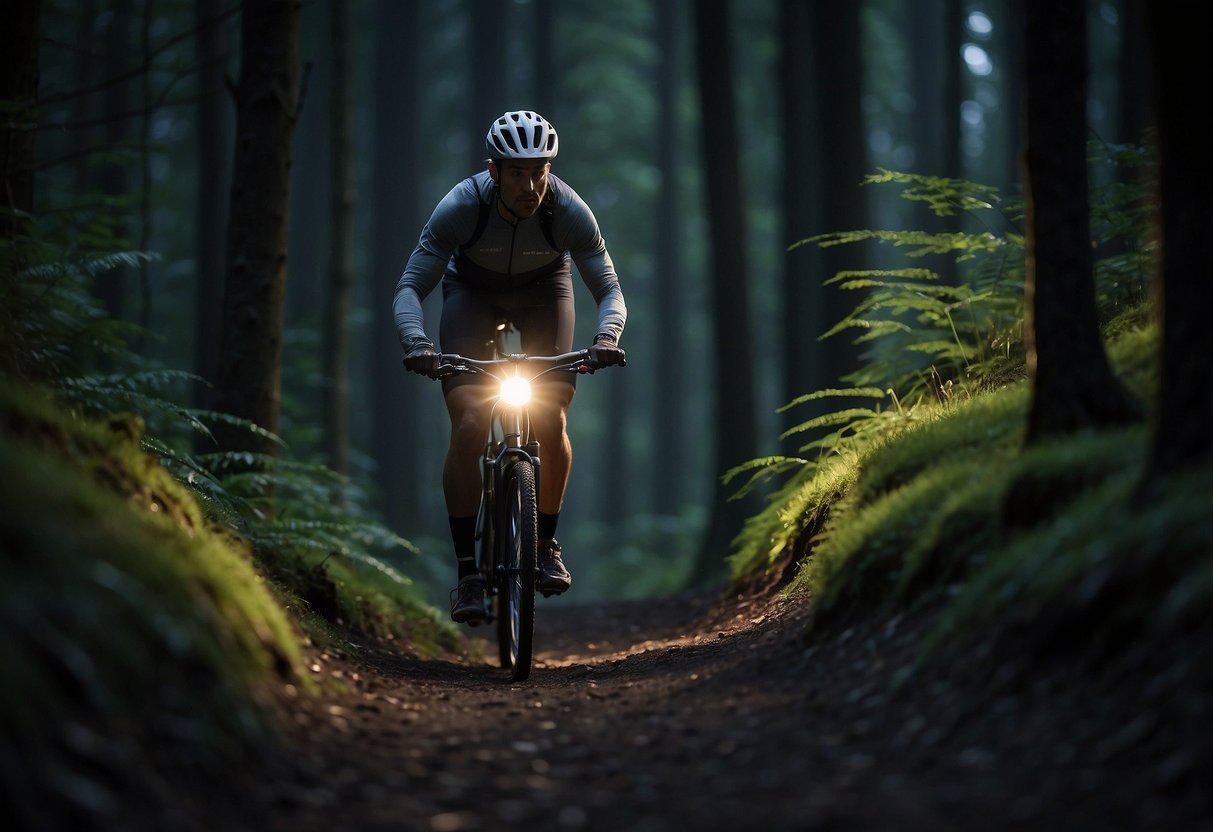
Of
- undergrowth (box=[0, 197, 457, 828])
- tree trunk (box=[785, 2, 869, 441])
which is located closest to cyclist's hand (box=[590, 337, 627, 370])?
undergrowth (box=[0, 197, 457, 828])

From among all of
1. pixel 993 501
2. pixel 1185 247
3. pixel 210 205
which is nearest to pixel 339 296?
pixel 210 205

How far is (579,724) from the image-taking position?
4719 mm

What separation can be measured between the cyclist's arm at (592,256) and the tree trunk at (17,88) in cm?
327

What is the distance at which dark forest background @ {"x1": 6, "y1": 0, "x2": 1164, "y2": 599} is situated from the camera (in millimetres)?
14156

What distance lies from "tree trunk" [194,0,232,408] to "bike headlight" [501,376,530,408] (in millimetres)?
11329

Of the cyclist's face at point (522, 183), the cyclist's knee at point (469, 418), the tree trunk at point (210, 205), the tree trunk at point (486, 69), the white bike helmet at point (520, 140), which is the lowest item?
the cyclist's knee at point (469, 418)

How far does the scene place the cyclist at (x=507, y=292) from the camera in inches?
258

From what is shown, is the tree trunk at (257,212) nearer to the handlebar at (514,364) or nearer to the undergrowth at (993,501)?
the handlebar at (514,364)

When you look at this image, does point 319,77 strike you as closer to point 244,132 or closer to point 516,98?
point 516,98

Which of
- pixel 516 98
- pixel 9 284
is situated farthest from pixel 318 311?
pixel 9 284

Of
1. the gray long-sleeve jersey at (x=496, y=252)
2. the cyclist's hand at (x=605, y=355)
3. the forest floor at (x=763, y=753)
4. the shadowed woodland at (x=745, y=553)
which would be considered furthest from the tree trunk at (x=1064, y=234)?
the gray long-sleeve jersey at (x=496, y=252)

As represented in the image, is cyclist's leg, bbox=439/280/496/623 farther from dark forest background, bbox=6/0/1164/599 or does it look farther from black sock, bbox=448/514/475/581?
dark forest background, bbox=6/0/1164/599

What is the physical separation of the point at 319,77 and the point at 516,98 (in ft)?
22.3

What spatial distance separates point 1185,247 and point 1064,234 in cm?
107
